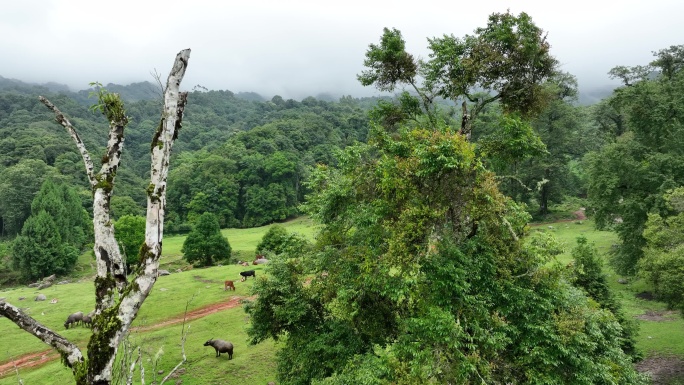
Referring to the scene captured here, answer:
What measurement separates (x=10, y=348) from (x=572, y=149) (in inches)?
2844

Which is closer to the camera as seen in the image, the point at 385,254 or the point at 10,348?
the point at 385,254

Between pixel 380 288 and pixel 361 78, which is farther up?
pixel 361 78

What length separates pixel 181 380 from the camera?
19.8 m

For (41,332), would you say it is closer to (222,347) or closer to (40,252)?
(222,347)

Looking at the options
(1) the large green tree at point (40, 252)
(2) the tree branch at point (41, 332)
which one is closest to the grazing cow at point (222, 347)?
(2) the tree branch at point (41, 332)

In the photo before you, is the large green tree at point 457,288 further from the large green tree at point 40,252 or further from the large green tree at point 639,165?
the large green tree at point 40,252

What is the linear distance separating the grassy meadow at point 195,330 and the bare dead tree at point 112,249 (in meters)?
8.15

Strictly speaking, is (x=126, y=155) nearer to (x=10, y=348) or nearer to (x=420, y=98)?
(x=10, y=348)

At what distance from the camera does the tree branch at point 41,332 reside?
4.31 metres

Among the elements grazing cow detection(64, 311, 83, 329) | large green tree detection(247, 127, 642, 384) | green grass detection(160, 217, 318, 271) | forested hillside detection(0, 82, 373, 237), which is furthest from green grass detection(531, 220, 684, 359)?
forested hillside detection(0, 82, 373, 237)

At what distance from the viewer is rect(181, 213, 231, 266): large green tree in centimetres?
4769

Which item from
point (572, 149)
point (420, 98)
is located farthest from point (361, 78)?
point (572, 149)

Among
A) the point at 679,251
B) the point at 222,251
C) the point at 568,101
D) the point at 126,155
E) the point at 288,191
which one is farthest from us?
the point at 126,155

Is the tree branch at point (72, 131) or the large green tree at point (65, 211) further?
the large green tree at point (65, 211)
